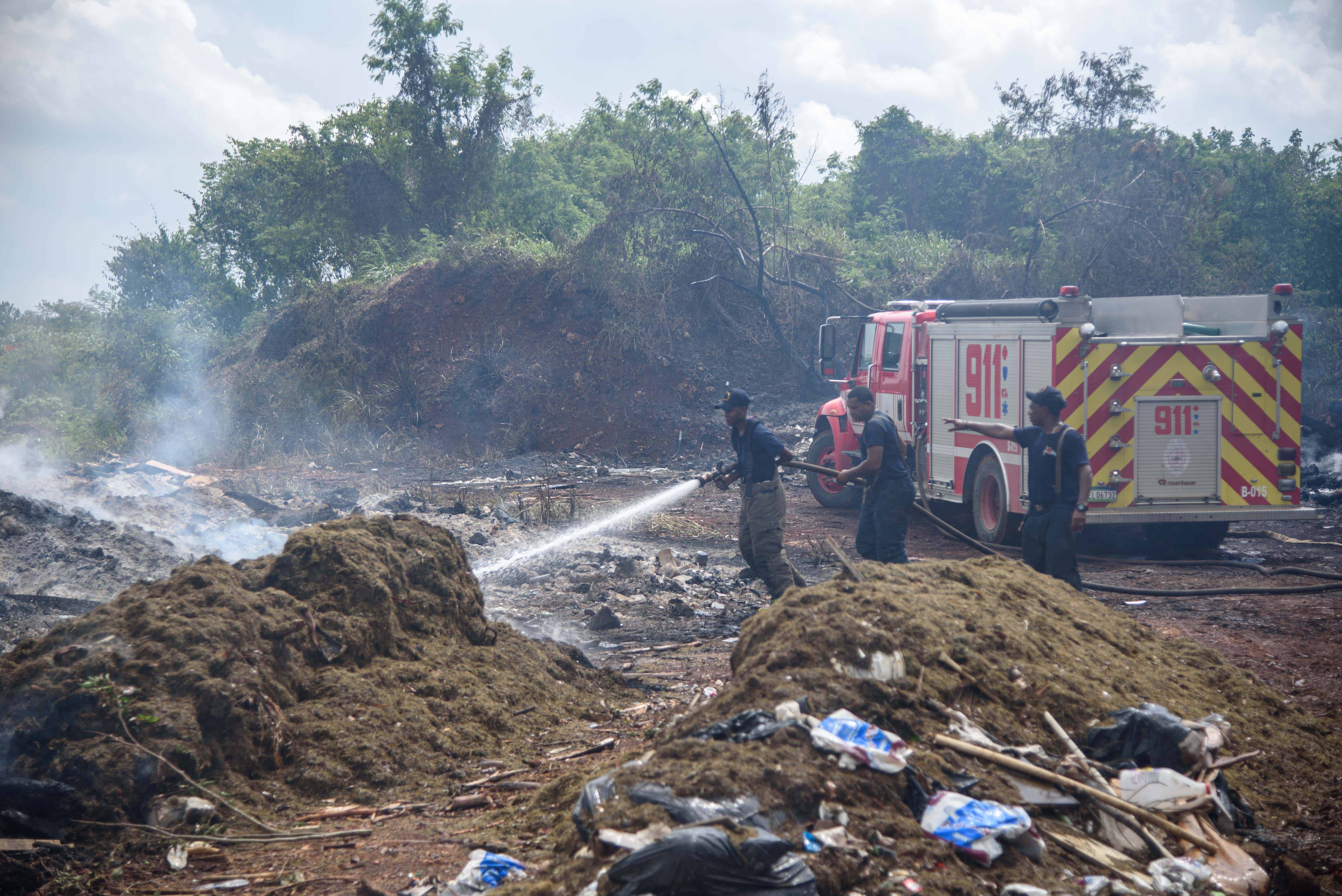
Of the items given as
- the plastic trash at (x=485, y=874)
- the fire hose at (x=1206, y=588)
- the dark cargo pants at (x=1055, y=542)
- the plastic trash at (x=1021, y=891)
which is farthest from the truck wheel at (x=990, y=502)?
the plastic trash at (x=485, y=874)

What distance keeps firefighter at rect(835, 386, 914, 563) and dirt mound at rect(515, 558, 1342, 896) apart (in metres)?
1.54

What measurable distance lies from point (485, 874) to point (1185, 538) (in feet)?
30.9

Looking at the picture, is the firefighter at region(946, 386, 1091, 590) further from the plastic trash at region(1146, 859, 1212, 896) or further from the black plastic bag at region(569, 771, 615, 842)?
the black plastic bag at region(569, 771, 615, 842)

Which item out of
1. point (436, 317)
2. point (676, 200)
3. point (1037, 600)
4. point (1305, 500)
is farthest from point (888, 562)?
point (436, 317)

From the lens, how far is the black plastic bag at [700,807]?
3.10 m

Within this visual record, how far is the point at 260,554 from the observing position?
376 inches

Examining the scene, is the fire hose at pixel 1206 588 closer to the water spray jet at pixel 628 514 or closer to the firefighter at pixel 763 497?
the water spray jet at pixel 628 514

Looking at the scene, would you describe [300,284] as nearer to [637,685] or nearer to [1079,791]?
[637,685]

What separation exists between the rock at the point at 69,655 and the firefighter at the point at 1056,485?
20.0 feet

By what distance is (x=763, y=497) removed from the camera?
7227mm

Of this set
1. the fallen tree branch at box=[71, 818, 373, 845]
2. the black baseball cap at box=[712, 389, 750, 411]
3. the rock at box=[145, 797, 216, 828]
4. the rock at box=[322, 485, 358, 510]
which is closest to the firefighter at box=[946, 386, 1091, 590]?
the black baseball cap at box=[712, 389, 750, 411]

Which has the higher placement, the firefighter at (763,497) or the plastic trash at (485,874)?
the firefighter at (763,497)

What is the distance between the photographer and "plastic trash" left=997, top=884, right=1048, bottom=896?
10.2ft

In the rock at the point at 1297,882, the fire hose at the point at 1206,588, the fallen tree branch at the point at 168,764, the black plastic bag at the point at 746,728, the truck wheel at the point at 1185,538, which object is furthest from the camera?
the truck wheel at the point at 1185,538
